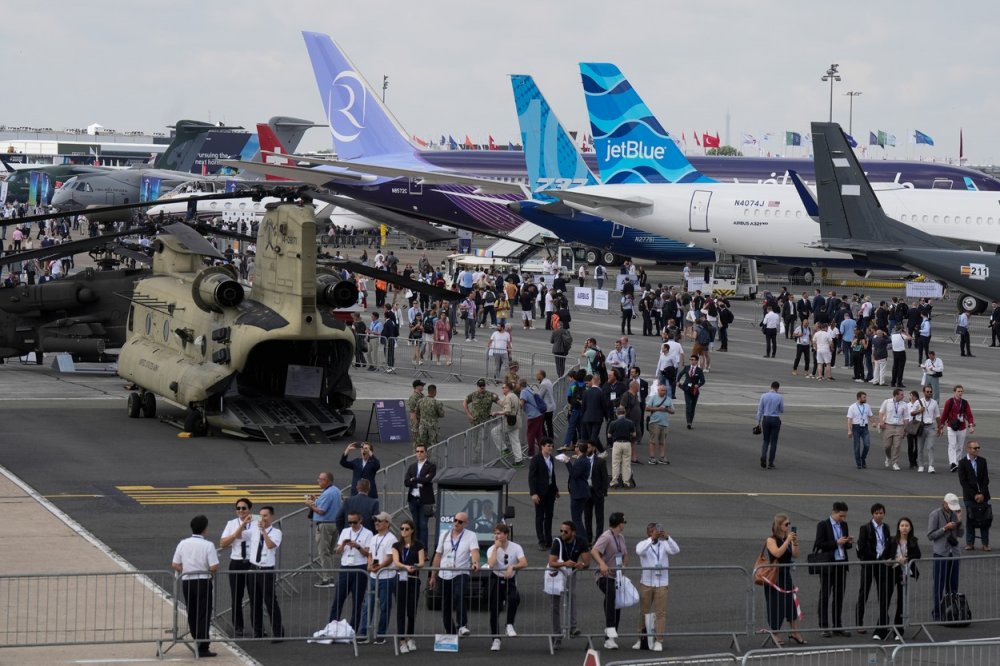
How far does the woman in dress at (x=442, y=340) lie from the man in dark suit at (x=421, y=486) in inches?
697

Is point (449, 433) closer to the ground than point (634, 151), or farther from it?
closer to the ground

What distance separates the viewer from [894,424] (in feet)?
76.7

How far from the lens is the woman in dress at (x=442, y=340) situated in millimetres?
35250

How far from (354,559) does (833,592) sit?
4.71m

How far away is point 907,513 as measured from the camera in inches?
787

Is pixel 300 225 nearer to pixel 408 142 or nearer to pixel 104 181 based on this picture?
pixel 408 142

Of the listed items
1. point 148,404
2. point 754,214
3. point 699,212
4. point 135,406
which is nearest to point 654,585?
point 148,404

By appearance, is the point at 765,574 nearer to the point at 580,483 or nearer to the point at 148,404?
the point at 580,483

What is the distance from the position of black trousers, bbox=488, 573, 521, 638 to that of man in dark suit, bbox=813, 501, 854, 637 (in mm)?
2973

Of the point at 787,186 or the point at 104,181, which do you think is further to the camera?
the point at 104,181

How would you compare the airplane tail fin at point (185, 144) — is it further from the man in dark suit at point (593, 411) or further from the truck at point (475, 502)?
the truck at point (475, 502)

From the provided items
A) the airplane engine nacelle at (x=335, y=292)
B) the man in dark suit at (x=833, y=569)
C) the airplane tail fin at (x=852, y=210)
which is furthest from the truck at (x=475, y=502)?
the airplane tail fin at (x=852, y=210)

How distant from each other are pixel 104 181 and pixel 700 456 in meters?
69.8

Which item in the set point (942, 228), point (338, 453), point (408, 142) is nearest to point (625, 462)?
point (338, 453)
